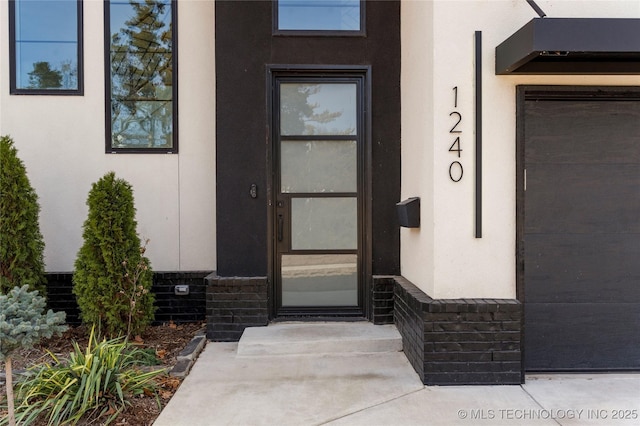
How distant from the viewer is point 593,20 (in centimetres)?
288

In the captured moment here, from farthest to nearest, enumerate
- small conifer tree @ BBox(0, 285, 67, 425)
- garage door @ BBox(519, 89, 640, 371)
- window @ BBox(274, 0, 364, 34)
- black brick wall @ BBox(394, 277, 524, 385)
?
window @ BBox(274, 0, 364, 34) < garage door @ BBox(519, 89, 640, 371) < black brick wall @ BBox(394, 277, 524, 385) < small conifer tree @ BBox(0, 285, 67, 425)

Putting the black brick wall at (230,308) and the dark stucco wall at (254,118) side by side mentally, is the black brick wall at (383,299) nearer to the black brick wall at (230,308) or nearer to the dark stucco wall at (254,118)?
the dark stucco wall at (254,118)

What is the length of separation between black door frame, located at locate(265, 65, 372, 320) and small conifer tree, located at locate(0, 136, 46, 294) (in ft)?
7.80

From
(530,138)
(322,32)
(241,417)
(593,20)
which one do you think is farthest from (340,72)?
(241,417)

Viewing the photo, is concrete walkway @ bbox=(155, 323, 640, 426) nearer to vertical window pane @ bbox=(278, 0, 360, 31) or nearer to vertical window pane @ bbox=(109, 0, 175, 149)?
vertical window pane @ bbox=(109, 0, 175, 149)

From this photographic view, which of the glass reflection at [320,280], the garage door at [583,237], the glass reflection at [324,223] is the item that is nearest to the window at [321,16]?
the glass reflection at [324,223]

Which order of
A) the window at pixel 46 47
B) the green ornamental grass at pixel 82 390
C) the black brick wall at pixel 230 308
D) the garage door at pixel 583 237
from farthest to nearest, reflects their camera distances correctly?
the window at pixel 46 47
the black brick wall at pixel 230 308
the garage door at pixel 583 237
the green ornamental grass at pixel 82 390

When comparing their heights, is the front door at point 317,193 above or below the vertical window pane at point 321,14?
below

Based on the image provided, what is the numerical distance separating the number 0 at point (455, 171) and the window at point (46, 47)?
13.6 feet

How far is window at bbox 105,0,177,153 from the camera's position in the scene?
4.93 m

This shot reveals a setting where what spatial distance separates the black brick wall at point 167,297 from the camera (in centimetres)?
488

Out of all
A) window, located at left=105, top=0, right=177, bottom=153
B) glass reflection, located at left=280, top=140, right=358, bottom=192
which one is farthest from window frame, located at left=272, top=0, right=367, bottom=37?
window, located at left=105, top=0, right=177, bottom=153

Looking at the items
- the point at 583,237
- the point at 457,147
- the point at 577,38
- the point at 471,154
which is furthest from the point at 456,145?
the point at 583,237

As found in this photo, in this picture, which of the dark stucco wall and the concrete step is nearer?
the concrete step
